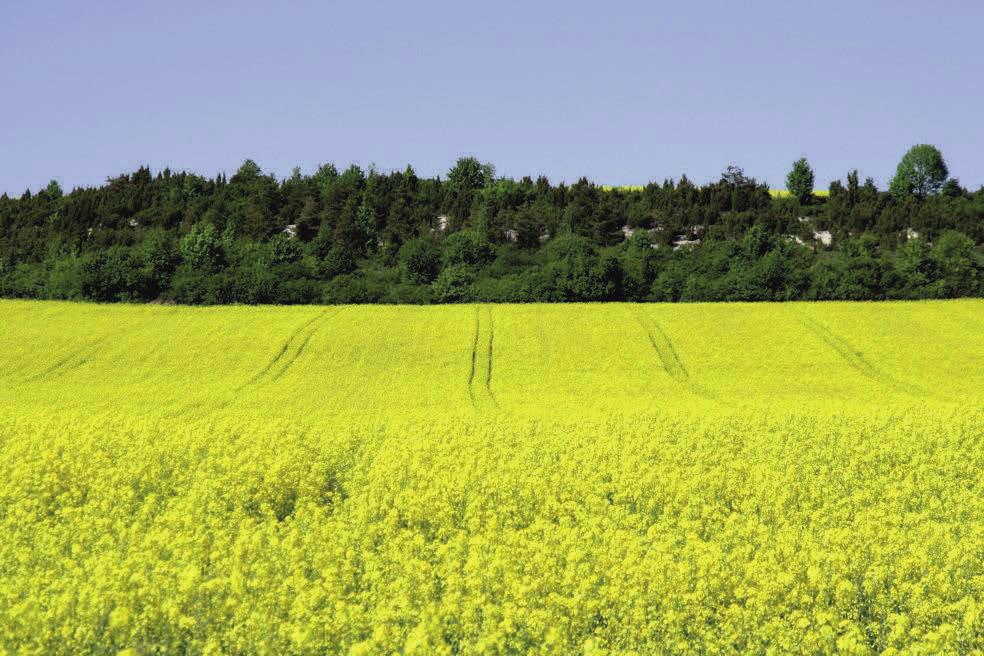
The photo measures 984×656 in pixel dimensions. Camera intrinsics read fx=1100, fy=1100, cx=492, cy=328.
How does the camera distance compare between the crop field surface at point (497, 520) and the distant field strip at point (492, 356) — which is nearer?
the crop field surface at point (497, 520)

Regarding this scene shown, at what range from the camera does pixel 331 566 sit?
15.4m

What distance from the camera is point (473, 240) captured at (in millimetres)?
96938

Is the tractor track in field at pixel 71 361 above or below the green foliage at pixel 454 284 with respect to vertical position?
below

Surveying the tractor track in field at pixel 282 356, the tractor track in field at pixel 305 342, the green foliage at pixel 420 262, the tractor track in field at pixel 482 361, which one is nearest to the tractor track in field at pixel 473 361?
the tractor track in field at pixel 482 361

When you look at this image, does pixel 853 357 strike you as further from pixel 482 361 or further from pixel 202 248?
pixel 202 248

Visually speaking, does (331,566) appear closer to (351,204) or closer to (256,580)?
(256,580)

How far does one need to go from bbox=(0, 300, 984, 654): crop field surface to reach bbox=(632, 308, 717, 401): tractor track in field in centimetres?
61

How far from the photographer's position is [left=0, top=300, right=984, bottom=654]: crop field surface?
13.1m

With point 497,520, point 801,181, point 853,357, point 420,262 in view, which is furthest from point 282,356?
point 801,181

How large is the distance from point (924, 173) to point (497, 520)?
154 meters

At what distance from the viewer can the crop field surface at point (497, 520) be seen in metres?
13.1

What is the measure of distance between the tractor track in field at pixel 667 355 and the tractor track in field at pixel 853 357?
832cm

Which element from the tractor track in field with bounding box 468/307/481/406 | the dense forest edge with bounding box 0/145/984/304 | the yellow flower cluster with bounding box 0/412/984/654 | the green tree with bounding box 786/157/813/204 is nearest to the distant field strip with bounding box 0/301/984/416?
the tractor track in field with bounding box 468/307/481/406

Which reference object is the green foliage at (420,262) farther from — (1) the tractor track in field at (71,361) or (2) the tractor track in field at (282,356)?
(1) the tractor track in field at (71,361)
